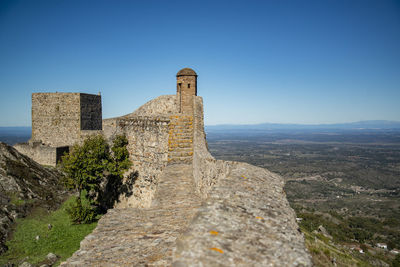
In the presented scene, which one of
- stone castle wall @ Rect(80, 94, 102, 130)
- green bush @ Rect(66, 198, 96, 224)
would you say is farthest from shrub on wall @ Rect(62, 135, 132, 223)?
stone castle wall @ Rect(80, 94, 102, 130)

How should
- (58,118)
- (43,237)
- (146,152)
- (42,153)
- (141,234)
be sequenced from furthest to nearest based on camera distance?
1. (58,118)
2. (42,153)
3. (43,237)
4. (146,152)
5. (141,234)

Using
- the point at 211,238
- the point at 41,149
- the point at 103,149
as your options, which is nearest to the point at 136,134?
the point at 103,149

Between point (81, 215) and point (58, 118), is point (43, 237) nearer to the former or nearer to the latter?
point (81, 215)

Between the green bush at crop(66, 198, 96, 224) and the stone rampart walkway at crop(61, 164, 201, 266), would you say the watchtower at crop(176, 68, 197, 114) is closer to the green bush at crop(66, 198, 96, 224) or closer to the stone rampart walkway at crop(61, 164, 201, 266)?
the green bush at crop(66, 198, 96, 224)

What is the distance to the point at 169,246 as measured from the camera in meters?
3.77

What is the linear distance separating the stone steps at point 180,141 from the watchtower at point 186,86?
10.0 m

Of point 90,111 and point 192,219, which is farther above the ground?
point 90,111

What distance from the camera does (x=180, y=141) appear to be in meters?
9.13

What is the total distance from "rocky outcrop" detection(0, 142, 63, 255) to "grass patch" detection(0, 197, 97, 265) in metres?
0.47

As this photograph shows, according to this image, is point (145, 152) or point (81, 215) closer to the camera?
Answer: point (145, 152)

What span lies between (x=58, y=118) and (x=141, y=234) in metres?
28.3

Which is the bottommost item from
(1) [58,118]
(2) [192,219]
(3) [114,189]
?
(3) [114,189]

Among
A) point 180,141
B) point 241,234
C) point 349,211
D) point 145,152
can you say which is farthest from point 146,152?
point 349,211

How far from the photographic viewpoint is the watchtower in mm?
19406
